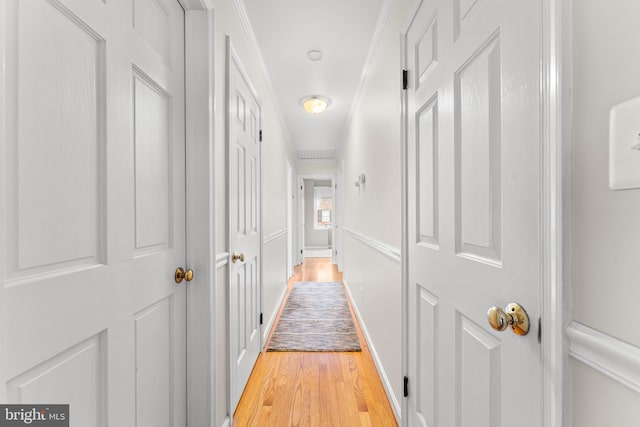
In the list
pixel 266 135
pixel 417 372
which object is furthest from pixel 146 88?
pixel 266 135

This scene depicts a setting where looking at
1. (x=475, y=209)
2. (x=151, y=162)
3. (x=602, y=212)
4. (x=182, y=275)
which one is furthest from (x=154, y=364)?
(x=602, y=212)

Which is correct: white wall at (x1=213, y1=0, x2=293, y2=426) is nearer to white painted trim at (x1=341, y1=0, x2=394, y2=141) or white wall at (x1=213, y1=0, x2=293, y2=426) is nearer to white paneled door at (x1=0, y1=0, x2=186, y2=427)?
white paneled door at (x1=0, y1=0, x2=186, y2=427)

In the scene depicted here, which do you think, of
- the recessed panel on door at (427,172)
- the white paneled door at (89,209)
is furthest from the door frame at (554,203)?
the white paneled door at (89,209)

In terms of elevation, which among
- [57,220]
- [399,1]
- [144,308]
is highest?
[399,1]

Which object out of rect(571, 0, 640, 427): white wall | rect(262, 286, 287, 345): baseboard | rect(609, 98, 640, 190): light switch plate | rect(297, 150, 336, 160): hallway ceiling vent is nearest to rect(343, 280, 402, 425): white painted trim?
rect(262, 286, 287, 345): baseboard

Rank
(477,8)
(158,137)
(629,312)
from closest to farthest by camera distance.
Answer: (629,312), (477,8), (158,137)

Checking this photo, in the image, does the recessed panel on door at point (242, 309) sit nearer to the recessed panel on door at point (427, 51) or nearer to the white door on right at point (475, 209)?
the white door on right at point (475, 209)

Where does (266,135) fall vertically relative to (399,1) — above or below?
below

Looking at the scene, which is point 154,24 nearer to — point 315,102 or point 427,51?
point 427,51

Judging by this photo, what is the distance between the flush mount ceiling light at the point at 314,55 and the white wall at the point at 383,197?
1.41 feet

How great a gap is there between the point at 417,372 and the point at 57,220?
1.38 metres

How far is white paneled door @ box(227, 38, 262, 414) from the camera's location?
172 centimetres

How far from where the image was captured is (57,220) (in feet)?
2.28

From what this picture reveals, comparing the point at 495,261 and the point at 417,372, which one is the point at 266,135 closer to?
the point at 417,372
